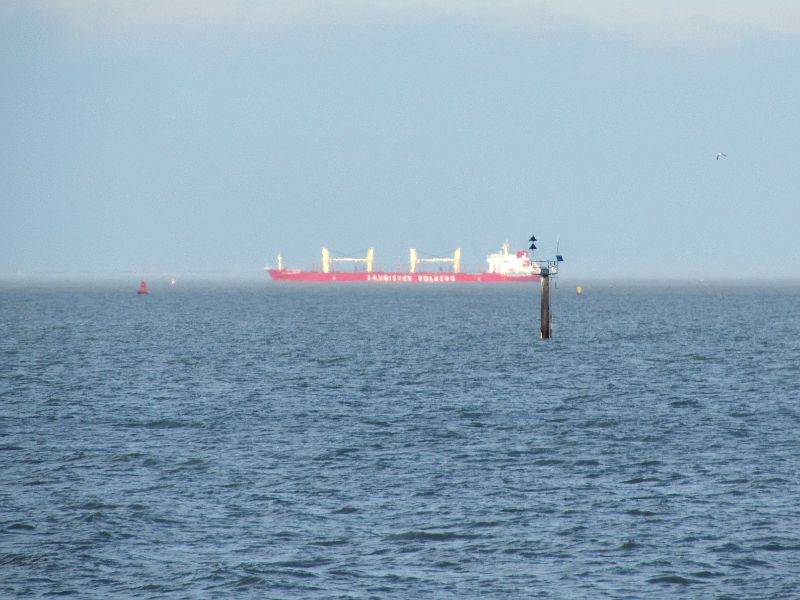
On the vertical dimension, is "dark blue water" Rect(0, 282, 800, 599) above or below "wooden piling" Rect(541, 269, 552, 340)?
below

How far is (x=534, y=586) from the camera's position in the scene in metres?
20.7

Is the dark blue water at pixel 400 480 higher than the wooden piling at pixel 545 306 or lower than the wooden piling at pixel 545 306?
lower

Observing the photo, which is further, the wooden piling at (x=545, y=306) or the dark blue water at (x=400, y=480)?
the wooden piling at (x=545, y=306)

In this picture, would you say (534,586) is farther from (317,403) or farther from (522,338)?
(522,338)

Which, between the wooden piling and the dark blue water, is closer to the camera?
the dark blue water

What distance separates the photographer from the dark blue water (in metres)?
21.4

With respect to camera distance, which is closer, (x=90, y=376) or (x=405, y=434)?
(x=405, y=434)

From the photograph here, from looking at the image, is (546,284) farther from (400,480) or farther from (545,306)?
(400,480)

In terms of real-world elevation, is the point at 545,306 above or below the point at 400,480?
above

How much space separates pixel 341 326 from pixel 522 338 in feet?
83.8

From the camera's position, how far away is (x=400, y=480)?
96.9 feet

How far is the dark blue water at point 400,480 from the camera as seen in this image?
843 inches

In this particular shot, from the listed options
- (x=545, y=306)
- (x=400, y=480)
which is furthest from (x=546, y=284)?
Answer: (x=400, y=480)

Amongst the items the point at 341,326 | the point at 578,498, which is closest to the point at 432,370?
the point at 578,498
